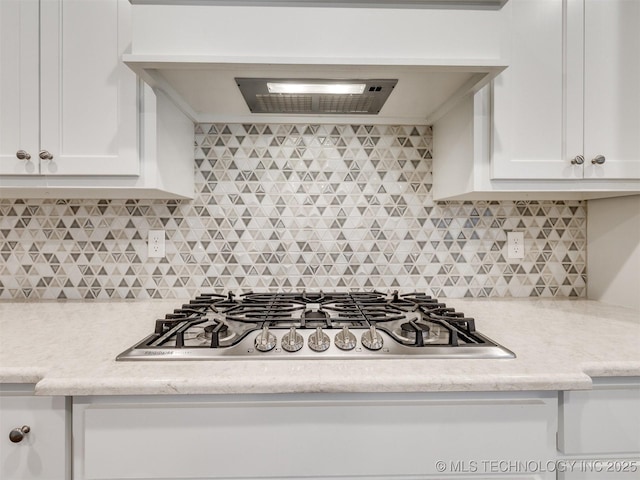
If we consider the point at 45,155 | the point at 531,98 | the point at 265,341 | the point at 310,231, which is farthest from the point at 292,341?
the point at 531,98

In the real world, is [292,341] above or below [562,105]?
below

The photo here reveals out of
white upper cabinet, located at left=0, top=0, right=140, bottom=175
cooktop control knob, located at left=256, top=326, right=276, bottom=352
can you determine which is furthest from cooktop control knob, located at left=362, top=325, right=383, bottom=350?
white upper cabinet, located at left=0, top=0, right=140, bottom=175

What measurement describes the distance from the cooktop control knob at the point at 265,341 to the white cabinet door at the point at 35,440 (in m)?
0.44

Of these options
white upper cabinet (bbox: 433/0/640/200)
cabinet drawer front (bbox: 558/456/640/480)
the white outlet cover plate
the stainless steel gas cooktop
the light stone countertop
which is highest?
white upper cabinet (bbox: 433/0/640/200)

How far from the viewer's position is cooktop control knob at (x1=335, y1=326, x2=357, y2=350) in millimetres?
894

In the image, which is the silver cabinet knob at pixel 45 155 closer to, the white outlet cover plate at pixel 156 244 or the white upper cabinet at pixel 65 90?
the white upper cabinet at pixel 65 90

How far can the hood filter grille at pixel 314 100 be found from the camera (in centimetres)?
117

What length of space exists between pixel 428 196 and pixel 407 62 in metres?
0.67

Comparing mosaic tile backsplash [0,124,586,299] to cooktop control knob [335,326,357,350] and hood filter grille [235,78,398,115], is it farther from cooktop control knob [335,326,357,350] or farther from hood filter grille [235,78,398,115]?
cooktop control knob [335,326,357,350]

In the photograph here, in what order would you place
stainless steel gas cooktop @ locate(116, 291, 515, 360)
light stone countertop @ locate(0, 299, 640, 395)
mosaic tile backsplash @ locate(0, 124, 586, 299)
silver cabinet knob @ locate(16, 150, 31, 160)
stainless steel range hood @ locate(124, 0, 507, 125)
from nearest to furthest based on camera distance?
light stone countertop @ locate(0, 299, 640, 395), stainless steel gas cooktop @ locate(116, 291, 515, 360), stainless steel range hood @ locate(124, 0, 507, 125), silver cabinet knob @ locate(16, 150, 31, 160), mosaic tile backsplash @ locate(0, 124, 586, 299)

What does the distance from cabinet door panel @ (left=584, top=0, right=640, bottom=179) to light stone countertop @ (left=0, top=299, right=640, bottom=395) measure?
57 centimetres

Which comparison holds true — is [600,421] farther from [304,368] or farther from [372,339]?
[304,368]

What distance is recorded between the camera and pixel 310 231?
1.55 m

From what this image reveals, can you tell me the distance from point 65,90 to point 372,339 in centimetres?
121
